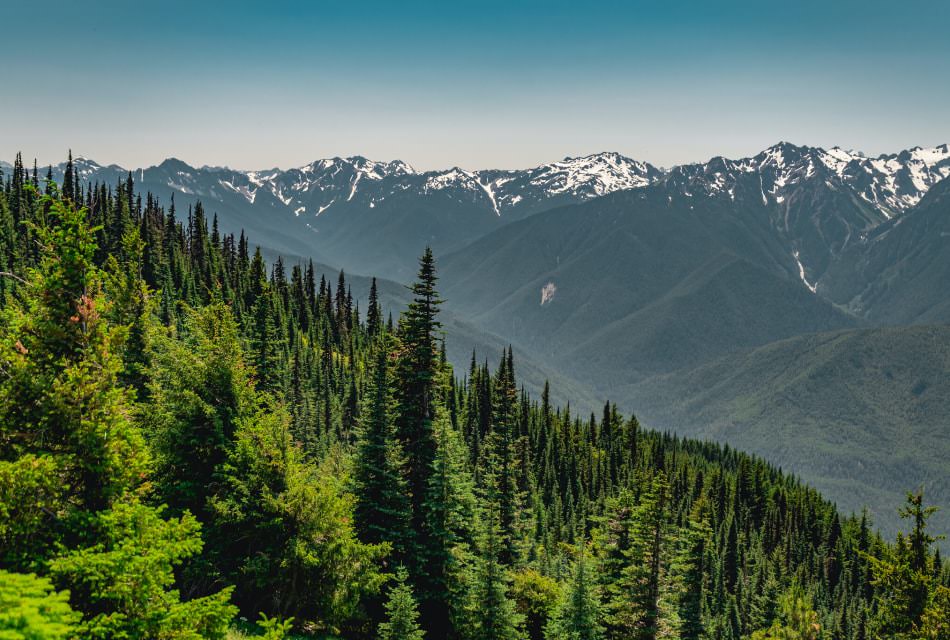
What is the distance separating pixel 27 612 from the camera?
36.4 ft

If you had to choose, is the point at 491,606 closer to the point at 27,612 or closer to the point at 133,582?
the point at 133,582

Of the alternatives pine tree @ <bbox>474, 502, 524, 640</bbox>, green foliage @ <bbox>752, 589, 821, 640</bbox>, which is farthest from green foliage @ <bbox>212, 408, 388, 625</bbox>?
green foliage @ <bbox>752, 589, 821, 640</bbox>

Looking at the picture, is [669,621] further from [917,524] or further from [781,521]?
[781,521]

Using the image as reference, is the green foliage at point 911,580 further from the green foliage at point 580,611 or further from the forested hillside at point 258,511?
the green foliage at point 580,611

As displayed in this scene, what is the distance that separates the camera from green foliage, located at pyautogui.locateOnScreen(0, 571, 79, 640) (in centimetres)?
1106

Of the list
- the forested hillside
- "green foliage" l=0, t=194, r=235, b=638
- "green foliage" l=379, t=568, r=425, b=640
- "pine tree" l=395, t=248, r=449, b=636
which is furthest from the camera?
"pine tree" l=395, t=248, r=449, b=636

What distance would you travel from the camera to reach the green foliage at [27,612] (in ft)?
36.3

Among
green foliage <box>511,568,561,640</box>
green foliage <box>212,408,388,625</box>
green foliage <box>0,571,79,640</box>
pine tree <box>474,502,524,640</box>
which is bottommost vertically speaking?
green foliage <box>511,568,561,640</box>

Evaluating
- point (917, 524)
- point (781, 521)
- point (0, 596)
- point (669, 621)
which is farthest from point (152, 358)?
point (781, 521)

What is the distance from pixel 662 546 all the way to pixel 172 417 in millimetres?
31945

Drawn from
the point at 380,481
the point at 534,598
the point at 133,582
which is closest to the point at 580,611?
the point at 534,598

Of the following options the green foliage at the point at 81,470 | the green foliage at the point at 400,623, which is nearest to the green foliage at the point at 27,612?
the green foliage at the point at 81,470

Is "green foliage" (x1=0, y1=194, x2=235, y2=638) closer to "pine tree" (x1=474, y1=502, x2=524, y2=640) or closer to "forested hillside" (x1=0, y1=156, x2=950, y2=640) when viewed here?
"forested hillside" (x1=0, y1=156, x2=950, y2=640)

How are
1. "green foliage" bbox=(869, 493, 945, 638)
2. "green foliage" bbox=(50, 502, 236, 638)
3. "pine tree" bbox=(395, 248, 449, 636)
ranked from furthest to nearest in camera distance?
"green foliage" bbox=(869, 493, 945, 638), "pine tree" bbox=(395, 248, 449, 636), "green foliage" bbox=(50, 502, 236, 638)
